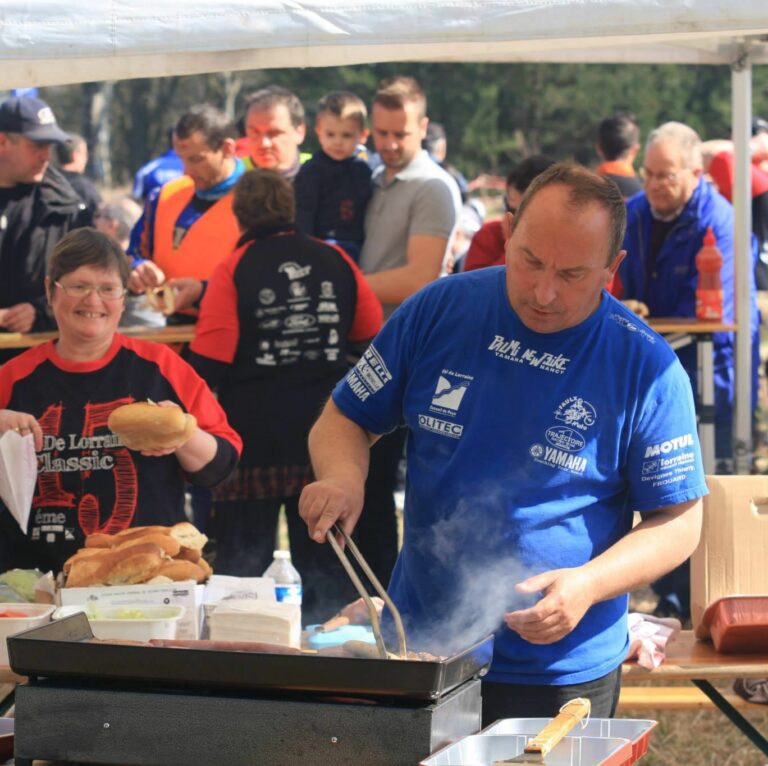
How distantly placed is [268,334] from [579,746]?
9.62 feet

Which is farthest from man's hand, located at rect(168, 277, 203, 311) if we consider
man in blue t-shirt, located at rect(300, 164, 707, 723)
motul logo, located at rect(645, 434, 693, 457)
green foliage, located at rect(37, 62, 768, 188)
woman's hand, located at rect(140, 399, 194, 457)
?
green foliage, located at rect(37, 62, 768, 188)

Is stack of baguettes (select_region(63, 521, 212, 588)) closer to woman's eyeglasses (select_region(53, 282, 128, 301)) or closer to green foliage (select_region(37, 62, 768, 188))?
woman's eyeglasses (select_region(53, 282, 128, 301))

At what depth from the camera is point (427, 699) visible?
6.40 ft

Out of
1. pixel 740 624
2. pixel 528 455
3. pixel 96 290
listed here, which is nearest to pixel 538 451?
pixel 528 455

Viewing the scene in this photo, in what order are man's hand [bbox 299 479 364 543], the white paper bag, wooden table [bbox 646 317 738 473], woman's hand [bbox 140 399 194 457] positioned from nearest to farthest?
man's hand [bbox 299 479 364 543], the white paper bag, woman's hand [bbox 140 399 194 457], wooden table [bbox 646 317 738 473]

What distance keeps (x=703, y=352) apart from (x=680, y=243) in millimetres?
511

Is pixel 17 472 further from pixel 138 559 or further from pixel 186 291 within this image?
pixel 186 291

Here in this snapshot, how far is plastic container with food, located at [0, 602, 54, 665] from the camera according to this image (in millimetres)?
2885

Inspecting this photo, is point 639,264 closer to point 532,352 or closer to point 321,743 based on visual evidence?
point 532,352

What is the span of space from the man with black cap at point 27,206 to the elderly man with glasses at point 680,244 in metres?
2.54

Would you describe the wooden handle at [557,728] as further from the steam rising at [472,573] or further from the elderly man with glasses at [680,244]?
the elderly man with glasses at [680,244]

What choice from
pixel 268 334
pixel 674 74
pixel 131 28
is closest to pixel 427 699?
pixel 131 28

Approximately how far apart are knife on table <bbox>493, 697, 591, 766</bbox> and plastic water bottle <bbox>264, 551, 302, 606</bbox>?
116 centimetres

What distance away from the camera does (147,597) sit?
9.64ft
